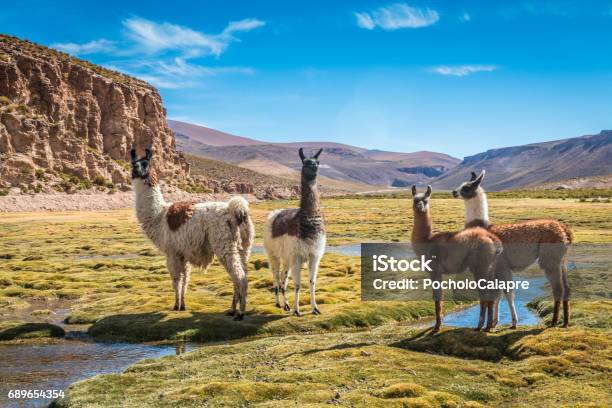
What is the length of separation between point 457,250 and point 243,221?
6782 mm

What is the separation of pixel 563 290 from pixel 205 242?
9.88 meters

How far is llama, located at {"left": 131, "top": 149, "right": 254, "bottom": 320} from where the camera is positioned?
1611 centimetres

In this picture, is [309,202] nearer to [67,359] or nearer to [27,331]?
[67,359]

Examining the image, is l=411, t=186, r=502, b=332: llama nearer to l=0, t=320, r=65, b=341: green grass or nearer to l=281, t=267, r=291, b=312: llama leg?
l=281, t=267, r=291, b=312: llama leg

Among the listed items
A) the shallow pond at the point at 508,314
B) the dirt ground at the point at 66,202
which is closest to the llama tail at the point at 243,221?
the shallow pond at the point at 508,314

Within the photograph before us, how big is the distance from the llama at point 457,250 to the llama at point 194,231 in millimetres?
5821

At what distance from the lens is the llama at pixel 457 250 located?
11703 mm

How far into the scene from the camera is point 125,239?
50438 mm

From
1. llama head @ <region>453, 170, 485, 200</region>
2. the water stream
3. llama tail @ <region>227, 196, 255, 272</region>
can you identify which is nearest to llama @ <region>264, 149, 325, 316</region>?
llama tail @ <region>227, 196, 255, 272</region>

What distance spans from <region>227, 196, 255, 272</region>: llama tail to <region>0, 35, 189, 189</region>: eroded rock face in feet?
260

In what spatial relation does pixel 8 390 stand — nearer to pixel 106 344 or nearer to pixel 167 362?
pixel 167 362

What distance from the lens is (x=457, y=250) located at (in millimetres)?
11883

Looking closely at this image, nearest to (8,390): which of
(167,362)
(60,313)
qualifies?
(167,362)
